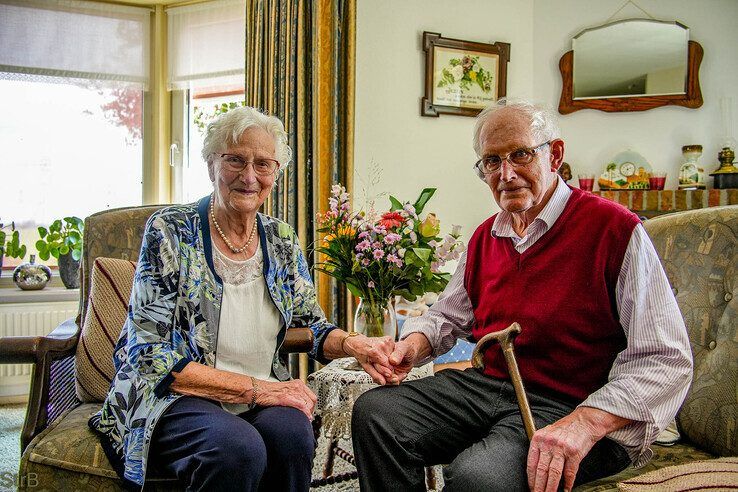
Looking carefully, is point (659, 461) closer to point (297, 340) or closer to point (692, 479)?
point (692, 479)

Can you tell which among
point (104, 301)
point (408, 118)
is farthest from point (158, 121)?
point (104, 301)

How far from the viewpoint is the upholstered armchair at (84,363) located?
57.6 inches

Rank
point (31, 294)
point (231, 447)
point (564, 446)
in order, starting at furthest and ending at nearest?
point (31, 294)
point (231, 447)
point (564, 446)

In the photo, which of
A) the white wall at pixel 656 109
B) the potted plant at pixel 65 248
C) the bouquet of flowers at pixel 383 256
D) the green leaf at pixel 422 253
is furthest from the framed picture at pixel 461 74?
the potted plant at pixel 65 248

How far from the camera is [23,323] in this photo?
3.48m

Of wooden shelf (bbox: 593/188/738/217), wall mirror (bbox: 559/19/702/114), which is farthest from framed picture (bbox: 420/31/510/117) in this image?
wooden shelf (bbox: 593/188/738/217)

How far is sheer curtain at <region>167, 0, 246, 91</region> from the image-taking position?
3773 millimetres

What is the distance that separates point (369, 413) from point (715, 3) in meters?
3.87

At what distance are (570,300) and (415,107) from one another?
2.57 metres

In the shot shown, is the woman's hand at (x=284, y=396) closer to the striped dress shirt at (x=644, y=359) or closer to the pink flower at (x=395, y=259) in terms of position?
the pink flower at (x=395, y=259)

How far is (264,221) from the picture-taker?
5.91 ft

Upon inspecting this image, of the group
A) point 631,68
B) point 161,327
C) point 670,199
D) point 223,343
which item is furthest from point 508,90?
point 161,327

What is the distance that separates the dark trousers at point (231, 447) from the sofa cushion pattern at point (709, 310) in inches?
35.0

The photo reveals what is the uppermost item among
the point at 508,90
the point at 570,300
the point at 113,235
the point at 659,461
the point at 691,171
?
the point at 508,90
